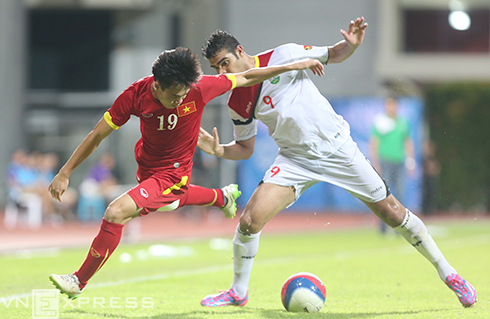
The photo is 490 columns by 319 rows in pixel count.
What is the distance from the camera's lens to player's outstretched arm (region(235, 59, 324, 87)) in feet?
17.1

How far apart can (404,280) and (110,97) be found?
19.1 metres

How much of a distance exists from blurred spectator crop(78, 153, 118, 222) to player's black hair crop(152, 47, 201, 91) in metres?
13.5

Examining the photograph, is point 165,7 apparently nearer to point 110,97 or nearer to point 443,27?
point 110,97

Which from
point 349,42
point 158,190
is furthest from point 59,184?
point 349,42

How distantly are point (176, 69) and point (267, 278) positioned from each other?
12.2 feet

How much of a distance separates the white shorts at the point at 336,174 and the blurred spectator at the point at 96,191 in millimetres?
13074

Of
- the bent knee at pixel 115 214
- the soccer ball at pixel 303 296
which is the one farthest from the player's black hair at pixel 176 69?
the soccer ball at pixel 303 296

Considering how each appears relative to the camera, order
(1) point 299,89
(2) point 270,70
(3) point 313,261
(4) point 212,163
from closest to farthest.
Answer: (2) point 270,70 → (1) point 299,89 → (3) point 313,261 → (4) point 212,163

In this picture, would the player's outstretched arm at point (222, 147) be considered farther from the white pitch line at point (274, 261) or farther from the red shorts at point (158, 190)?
the white pitch line at point (274, 261)

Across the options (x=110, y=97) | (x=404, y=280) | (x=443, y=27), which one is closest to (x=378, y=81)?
(x=443, y=27)

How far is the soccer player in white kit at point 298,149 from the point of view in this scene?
5523 millimetres

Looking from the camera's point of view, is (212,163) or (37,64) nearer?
(212,163)

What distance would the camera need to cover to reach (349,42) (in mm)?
5691

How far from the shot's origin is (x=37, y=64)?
1035 inches
